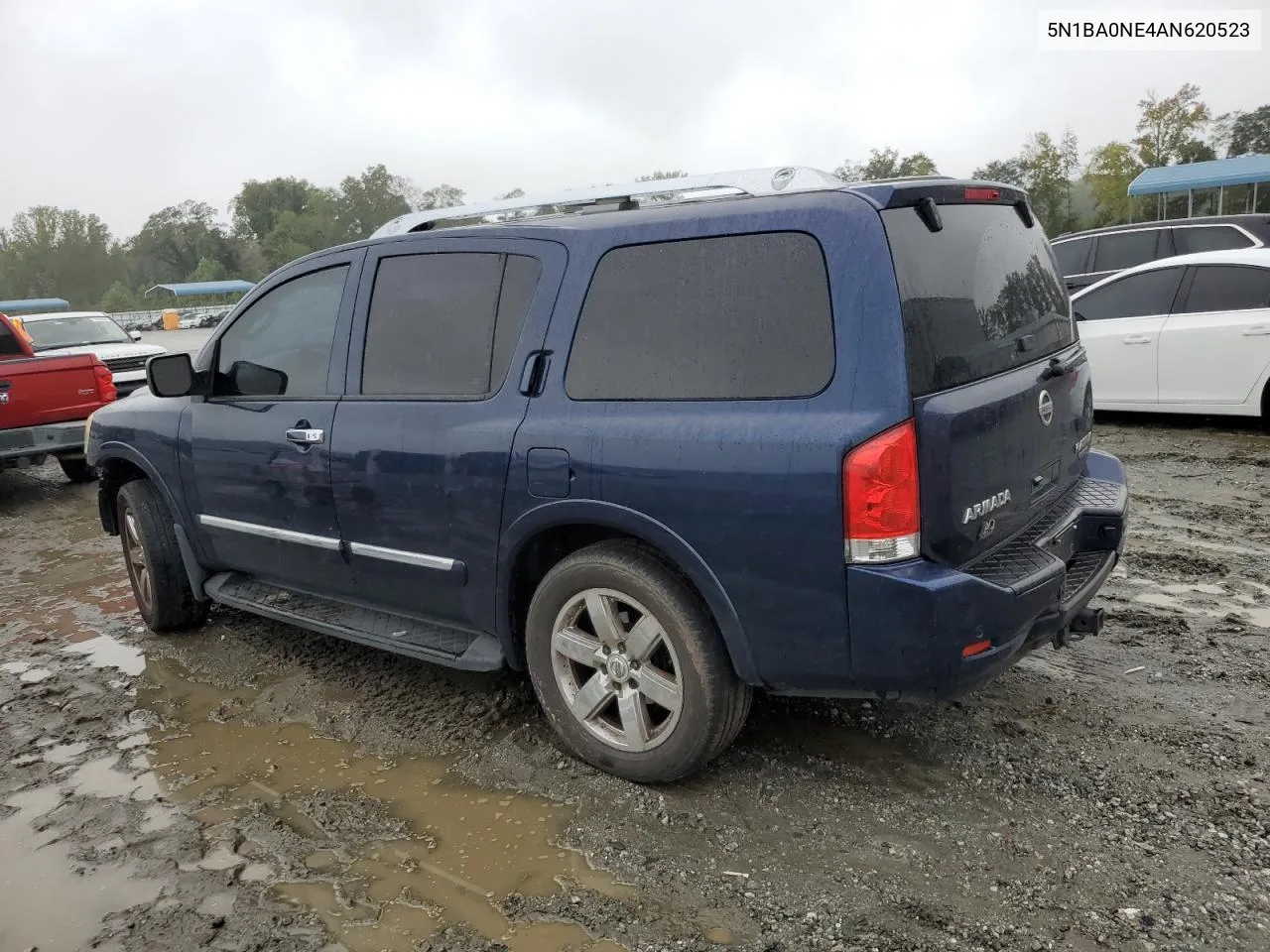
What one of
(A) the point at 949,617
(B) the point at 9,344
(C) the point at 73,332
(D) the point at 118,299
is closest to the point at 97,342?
(C) the point at 73,332

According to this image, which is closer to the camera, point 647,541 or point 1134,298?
point 647,541

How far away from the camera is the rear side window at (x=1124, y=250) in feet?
36.8

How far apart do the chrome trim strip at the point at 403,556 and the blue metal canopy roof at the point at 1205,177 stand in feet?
114

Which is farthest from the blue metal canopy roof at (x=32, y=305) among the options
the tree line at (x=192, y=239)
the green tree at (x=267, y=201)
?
the green tree at (x=267, y=201)

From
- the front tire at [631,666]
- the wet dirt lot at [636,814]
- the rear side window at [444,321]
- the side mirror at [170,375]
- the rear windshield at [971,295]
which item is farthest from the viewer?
the side mirror at [170,375]

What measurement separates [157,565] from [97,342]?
984 centimetres

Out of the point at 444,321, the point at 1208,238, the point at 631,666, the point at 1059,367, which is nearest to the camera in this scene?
the point at 631,666

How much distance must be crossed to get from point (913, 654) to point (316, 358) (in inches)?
105

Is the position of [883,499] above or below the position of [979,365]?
below

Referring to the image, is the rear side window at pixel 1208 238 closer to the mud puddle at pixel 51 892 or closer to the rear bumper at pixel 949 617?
the rear bumper at pixel 949 617


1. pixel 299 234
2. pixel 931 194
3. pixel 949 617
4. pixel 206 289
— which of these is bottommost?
pixel 949 617

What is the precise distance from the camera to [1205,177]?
32281 mm

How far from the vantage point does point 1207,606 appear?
4488 millimetres

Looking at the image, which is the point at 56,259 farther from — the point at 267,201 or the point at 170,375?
the point at 170,375
